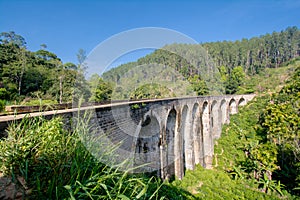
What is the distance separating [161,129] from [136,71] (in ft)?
8.96

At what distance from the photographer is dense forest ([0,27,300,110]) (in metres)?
8.33

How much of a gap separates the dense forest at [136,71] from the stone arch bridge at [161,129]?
1090 millimetres

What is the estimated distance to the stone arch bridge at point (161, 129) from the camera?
382 cm

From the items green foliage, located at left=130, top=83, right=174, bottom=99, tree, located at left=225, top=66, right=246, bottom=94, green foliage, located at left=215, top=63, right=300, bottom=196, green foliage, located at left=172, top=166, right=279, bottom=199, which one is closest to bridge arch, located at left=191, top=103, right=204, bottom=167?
green foliage, located at left=172, top=166, right=279, bottom=199

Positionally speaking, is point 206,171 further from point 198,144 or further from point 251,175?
point 251,175

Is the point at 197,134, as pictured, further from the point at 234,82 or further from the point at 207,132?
the point at 234,82

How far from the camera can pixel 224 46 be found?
49594 millimetres

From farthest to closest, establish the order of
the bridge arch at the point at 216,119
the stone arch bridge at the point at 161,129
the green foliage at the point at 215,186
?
the bridge arch at the point at 216,119 < the green foliage at the point at 215,186 < the stone arch bridge at the point at 161,129

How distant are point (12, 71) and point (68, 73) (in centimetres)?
619

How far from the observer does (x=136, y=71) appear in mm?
6719

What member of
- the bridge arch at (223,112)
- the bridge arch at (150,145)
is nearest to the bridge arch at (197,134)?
the bridge arch at (150,145)

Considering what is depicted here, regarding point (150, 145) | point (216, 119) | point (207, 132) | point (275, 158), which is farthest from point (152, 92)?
point (216, 119)

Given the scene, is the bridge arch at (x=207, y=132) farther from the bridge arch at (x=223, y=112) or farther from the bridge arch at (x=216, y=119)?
the bridge arch at (x=223, y=112)

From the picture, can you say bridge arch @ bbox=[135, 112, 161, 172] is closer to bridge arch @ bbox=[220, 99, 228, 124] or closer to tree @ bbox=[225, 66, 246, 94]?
bridge arch @ bbox=[220, 99, 228, 124]
